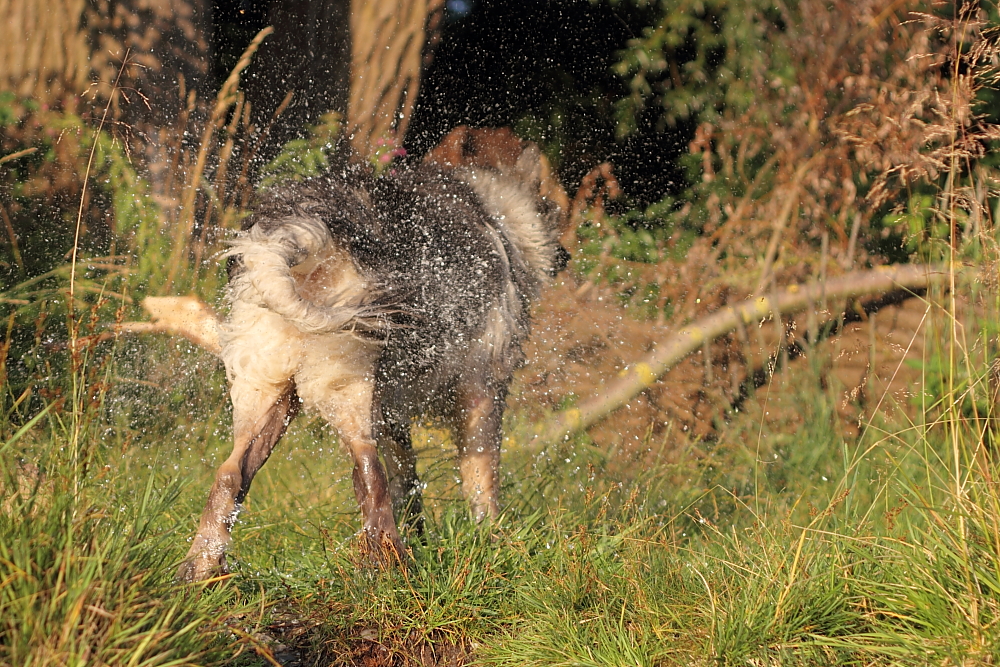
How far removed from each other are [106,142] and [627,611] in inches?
147

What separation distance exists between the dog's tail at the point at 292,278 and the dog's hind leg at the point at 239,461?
0.94 ft

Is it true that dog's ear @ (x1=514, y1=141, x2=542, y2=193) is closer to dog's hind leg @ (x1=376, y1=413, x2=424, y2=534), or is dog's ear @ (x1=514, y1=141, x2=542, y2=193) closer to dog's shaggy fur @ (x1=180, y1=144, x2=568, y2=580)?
dog's shaggy fur @ (x1=180, y1=144, x2=568, y2=580)

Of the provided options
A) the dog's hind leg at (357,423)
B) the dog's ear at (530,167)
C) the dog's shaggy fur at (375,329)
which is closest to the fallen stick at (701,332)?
the dog's shaggy fur at (375,329)

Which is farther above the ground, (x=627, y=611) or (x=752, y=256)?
(x=752, y=256)

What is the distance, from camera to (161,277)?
4492 mm

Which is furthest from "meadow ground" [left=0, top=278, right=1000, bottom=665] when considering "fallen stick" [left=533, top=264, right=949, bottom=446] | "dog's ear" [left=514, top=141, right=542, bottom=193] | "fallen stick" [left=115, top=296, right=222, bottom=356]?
"dog's ear" [left=514, top=141, right=542, bottom=193]

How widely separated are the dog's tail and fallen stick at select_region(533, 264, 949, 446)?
191 cm

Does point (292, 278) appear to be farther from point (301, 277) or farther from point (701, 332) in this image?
point (701, 332)

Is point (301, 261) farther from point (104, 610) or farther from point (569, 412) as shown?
point (569, 412)

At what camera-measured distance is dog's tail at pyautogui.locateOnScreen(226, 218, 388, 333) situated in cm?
278

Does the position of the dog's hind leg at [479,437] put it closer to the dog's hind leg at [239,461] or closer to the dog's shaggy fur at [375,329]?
the dog's shaggy fur at [375,329]

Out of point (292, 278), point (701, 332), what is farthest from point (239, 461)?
point (701, 332)

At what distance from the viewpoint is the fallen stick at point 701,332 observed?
479 cm

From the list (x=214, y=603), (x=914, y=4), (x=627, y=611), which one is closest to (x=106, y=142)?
(x=214, y=603)
